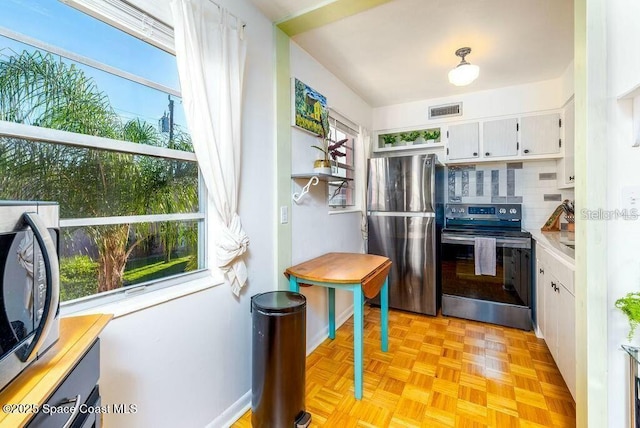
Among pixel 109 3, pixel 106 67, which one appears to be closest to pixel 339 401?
pixel 106 67

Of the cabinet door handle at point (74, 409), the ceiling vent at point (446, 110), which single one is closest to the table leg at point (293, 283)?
the cabinet door handle at point (74, 409)

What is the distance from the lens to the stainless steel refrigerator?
304 centimetres

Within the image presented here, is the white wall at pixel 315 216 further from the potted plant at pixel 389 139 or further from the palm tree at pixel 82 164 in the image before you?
the palm tree at pixel 82 164

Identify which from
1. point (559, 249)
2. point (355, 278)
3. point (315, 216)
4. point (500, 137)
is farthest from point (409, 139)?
point (355, 278)

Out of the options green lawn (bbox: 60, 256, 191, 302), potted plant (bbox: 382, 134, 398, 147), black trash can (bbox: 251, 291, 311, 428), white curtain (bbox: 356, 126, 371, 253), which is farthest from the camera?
potted plant (bbox: 382, 134, 398, 147)

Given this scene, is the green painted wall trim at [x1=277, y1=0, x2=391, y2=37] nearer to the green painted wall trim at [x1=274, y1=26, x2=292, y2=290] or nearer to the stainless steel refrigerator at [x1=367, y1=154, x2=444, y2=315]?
the green painted wall trim at [x1=274, y1=26, x2=292, y2=290]

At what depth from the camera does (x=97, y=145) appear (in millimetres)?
1130

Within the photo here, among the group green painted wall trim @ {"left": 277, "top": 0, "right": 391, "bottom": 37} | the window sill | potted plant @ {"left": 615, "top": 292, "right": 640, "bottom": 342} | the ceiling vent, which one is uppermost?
green painted wall trim @ {"left": 277, "top": 0, "right": 391, "bottom": 37}

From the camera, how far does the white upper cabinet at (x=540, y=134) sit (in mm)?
2885

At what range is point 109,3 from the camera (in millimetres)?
1158

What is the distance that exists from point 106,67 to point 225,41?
0.60 meters

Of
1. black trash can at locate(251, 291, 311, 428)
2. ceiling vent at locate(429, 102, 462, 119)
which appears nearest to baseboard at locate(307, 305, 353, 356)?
black trash can at locate(251, 291, 311, 428)

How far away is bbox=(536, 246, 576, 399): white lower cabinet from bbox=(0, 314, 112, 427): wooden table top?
2.30m

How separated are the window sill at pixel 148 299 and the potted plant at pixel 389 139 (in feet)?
9.70
